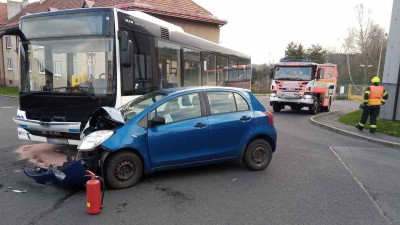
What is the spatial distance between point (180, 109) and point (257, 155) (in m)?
1.83

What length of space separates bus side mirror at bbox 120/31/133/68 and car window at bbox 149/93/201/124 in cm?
152

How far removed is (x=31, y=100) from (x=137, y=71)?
7.41ft

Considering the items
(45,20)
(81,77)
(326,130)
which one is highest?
(45,20)

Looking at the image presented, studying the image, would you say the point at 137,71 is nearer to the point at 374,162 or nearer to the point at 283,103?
the point at 374,162

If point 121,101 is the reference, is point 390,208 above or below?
below

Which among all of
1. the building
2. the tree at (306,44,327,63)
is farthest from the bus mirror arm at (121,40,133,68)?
the tree at (306,44,327,63)

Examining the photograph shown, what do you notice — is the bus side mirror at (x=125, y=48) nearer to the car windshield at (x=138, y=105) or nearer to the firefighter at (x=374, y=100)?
the car windshield at (x=138, y=105)

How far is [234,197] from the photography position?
16.6 ft

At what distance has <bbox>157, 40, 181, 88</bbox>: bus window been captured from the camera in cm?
860

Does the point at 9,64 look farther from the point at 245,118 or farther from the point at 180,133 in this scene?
the point at 245,118

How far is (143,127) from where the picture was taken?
17.7 ft

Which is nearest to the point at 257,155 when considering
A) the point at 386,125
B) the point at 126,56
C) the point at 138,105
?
the point at 138,105

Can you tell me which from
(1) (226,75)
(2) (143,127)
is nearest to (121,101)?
(2) (143,127)

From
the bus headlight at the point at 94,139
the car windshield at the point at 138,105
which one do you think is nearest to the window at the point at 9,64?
the car windshield at the point at 138,105
